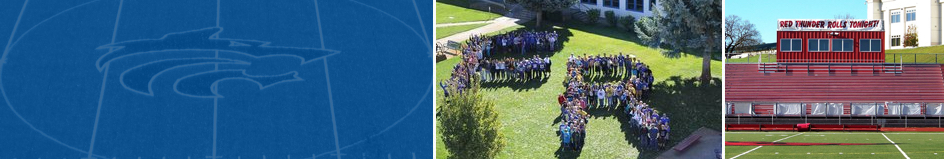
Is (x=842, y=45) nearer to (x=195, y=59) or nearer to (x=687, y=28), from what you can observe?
(x=687, y=28)

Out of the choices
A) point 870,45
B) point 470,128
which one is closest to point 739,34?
point 870,45

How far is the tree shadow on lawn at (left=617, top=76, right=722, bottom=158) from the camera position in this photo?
2202cm

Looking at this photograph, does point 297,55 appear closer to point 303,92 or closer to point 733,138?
point 303,92

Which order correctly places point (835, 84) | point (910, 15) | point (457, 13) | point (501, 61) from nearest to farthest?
point (501, 61) < point (457, 13) < point (835, 84) < point (910, 15)

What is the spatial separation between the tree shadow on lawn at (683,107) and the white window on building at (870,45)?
45.9 feet

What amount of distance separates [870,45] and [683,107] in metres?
17.1

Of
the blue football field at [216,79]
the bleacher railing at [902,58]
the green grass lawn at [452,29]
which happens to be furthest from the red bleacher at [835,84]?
the blue football field at [216,79]

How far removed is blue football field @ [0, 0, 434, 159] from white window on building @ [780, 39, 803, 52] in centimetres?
1947

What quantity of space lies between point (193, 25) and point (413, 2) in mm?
4391

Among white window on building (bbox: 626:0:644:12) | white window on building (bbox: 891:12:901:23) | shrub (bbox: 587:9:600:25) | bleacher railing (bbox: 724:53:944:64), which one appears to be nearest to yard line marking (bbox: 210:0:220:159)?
shrub (bbox: 587:9:600:25)

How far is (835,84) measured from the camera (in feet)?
121

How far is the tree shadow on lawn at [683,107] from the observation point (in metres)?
22.0

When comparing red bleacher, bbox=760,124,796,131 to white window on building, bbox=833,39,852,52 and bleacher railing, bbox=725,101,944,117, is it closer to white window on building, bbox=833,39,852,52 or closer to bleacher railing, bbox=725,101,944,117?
bleacher railing, bbox=725,101,944,117

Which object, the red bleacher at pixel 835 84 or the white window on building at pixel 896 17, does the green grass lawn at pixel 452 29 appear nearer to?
the red bleacher at pixel 835 84
